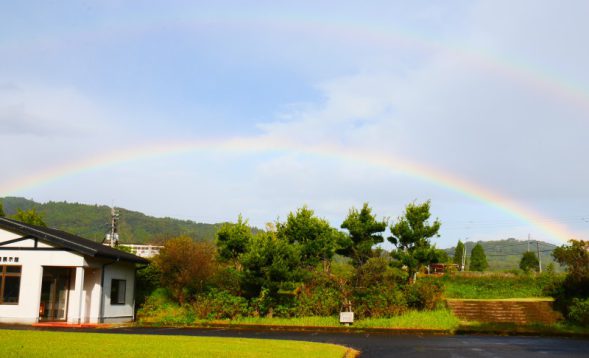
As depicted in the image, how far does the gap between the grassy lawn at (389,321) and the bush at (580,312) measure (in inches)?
214

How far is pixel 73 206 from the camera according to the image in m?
98.1

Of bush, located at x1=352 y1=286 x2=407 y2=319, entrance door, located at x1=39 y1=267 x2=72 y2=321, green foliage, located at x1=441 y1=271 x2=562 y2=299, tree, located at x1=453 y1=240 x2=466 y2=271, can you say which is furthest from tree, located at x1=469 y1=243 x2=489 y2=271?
entrance door, located at x1=39 y1=267 x2=72 y2=321

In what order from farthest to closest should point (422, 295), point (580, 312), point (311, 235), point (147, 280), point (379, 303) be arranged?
point (311, 235)
point (147, 280)
point (422, 295)
point (379, 303)
point (580, 312)

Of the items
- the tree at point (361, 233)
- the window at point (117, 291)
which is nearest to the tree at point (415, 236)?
the tree at point (361, 233)

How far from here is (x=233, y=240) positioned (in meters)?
31.2

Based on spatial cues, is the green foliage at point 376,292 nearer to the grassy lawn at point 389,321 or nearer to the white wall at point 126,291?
the grassy lawn at point 389,321

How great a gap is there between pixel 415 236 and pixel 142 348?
72.9ft

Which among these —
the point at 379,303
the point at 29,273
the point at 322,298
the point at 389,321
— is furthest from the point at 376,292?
the point at 29,273

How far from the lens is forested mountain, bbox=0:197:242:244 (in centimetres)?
8762

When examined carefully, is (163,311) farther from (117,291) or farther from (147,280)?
(147,280)

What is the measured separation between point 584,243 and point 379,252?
35.6 feet

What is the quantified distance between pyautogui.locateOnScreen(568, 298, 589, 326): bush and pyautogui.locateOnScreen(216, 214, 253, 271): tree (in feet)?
56.0

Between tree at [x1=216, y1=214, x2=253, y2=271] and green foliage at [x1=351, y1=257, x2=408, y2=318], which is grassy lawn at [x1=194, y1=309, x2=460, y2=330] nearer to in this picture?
green foliage at [x1=351, y1=257, x2=408, y2=318]

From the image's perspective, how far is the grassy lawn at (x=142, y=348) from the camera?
11484 mm
